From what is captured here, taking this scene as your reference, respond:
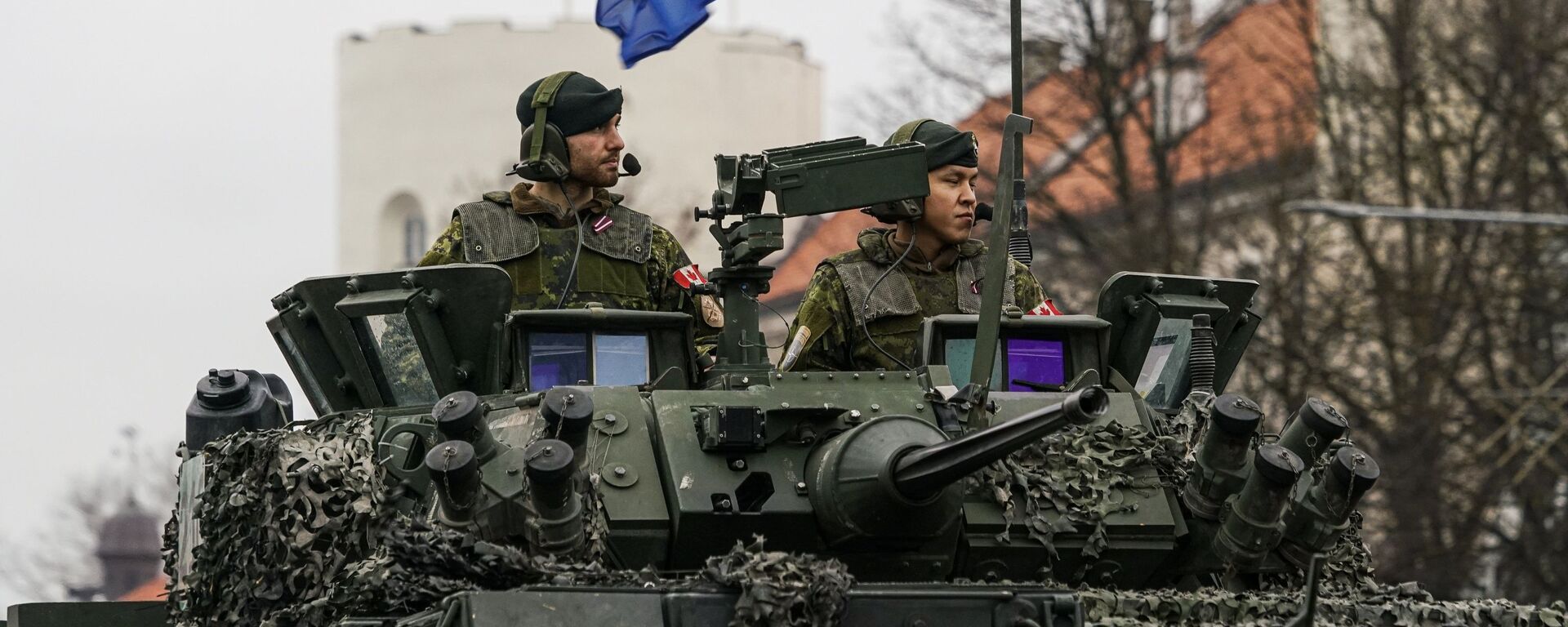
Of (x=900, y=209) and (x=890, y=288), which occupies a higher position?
(x=900, y=209)

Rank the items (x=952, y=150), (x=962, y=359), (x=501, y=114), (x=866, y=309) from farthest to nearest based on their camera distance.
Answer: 1. (x=501, y=114)
2. (x=952, y=150)
3. (x=866, y=309)
4. (x=962, y=359)

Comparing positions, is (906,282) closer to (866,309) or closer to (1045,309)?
(866,309)

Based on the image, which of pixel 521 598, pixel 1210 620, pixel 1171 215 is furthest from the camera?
pixel 1171 215

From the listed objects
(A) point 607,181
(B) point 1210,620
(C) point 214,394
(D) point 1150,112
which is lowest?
(B) point 1210,620

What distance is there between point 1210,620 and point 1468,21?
31.2m

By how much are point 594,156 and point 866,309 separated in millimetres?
1650

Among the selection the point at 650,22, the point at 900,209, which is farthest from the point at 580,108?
the point at 650,22

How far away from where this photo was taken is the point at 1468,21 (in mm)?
40844

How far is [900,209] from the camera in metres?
14.7

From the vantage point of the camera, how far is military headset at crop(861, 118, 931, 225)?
14617 mm

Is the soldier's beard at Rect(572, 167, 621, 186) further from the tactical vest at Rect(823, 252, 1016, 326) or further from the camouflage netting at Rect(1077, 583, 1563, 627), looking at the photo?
the camouflage netting at Rect(1077, 583, 1563, 627)

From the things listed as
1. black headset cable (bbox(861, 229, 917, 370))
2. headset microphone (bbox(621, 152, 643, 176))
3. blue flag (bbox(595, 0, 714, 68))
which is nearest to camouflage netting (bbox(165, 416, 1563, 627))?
black headset cable (bbox(861, 229, 917, 370))

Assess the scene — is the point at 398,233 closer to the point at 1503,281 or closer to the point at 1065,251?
the point at 1065,251

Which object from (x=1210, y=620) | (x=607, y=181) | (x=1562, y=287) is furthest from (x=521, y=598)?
Answer: (x=1562, y=287)
